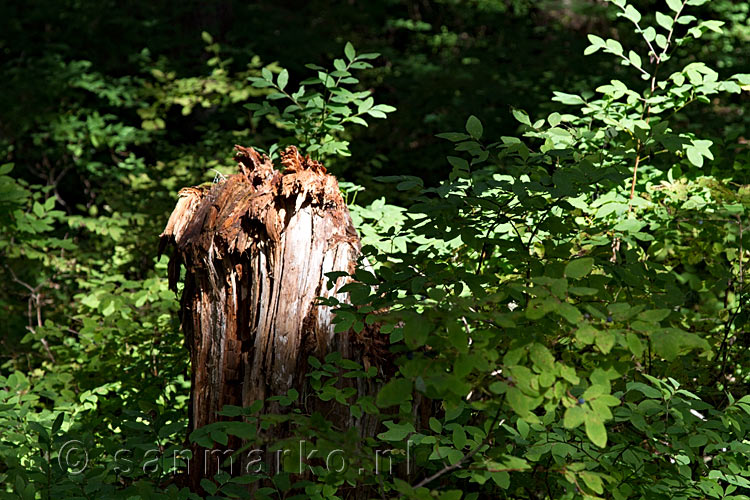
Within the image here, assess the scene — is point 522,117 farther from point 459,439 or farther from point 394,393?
point 394,393

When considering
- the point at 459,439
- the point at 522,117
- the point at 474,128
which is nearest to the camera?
the point at 459,439

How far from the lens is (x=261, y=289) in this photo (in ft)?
7.86

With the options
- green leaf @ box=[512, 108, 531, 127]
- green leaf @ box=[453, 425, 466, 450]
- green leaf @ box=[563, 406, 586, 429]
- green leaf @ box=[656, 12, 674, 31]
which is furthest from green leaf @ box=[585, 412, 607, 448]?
green leaf @ box=[656, 12, 674, 31]

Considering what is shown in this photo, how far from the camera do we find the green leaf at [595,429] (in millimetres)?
1354

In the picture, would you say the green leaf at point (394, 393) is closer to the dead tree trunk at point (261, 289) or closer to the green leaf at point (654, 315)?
the green leaf at point (654, 315)

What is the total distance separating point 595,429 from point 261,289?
1371 millimetres

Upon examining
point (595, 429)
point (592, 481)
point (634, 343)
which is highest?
point (634, 343)

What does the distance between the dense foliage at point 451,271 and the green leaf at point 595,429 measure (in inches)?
0.8

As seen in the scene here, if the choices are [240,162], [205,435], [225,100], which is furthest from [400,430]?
[225,100]

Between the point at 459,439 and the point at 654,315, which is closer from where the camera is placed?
the point at 654,315

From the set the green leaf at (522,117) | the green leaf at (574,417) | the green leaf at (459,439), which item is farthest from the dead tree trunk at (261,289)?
the green leaf at (574,417)

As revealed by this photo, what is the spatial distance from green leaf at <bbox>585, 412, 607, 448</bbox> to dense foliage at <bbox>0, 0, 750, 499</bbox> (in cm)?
2

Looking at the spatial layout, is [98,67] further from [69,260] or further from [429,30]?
[429,30]

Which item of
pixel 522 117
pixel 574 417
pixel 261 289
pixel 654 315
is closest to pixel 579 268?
pixel 654 315
